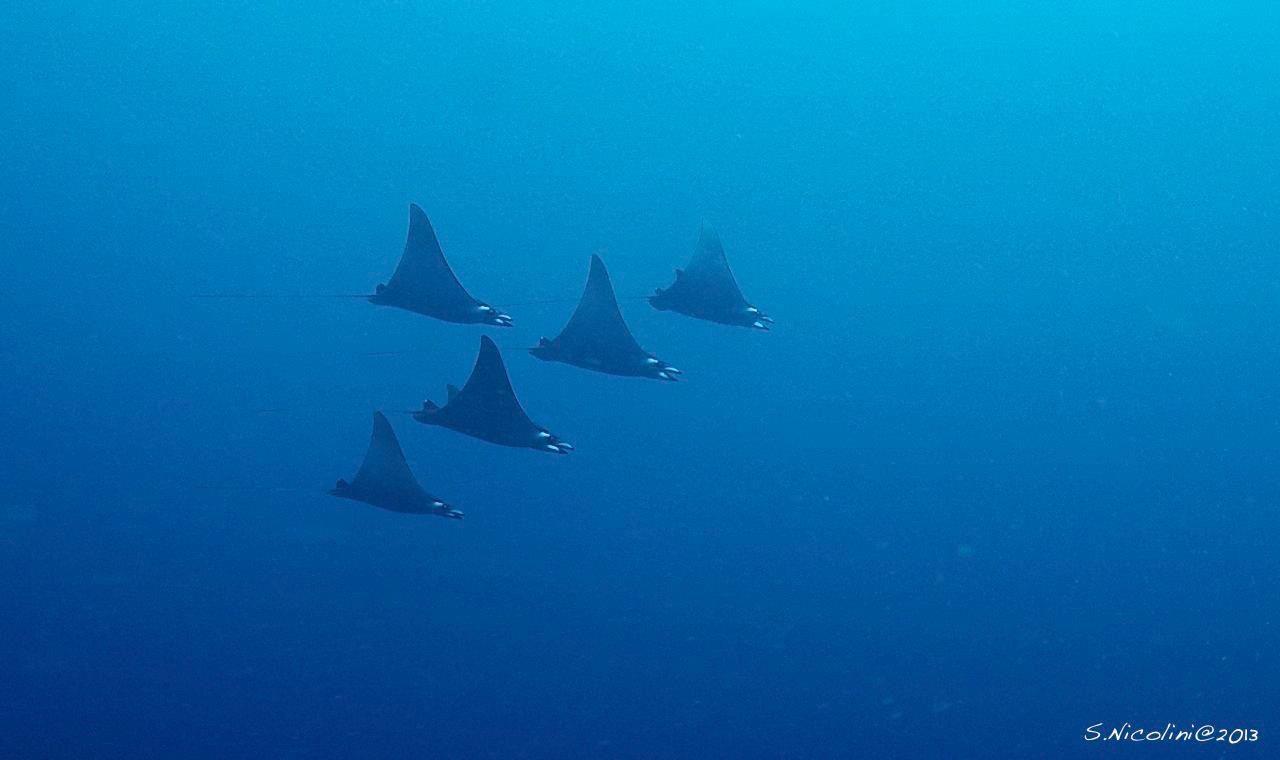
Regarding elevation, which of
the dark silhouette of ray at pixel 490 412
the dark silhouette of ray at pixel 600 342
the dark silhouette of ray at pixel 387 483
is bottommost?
the dark silhouette of ray at pixel 387 483

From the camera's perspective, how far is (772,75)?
92.4 ft

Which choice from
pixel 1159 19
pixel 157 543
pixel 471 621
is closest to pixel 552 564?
pixel 471 621

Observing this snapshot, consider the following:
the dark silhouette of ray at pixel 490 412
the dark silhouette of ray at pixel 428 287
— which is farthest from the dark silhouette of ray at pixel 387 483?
the dark silhouette of ray at pixel 428 287

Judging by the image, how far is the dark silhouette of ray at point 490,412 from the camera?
4.28 meters

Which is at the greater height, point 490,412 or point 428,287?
point 428,287

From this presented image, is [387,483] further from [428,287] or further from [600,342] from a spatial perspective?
[600,342]

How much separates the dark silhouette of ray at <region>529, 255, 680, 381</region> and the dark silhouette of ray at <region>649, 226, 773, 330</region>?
0.46 meters

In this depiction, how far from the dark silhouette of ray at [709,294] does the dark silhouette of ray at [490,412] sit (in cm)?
118

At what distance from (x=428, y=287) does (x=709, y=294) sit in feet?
5.39

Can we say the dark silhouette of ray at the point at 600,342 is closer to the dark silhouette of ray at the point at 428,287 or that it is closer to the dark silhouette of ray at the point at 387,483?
the dark silhouette of ray at the point at 428,287

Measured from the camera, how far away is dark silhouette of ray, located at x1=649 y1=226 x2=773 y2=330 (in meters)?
5.14

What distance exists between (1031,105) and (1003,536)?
56.7ft

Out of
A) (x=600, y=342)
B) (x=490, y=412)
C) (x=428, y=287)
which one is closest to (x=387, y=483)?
(x=490, y=412)

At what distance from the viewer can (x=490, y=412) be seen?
14.6 feet
